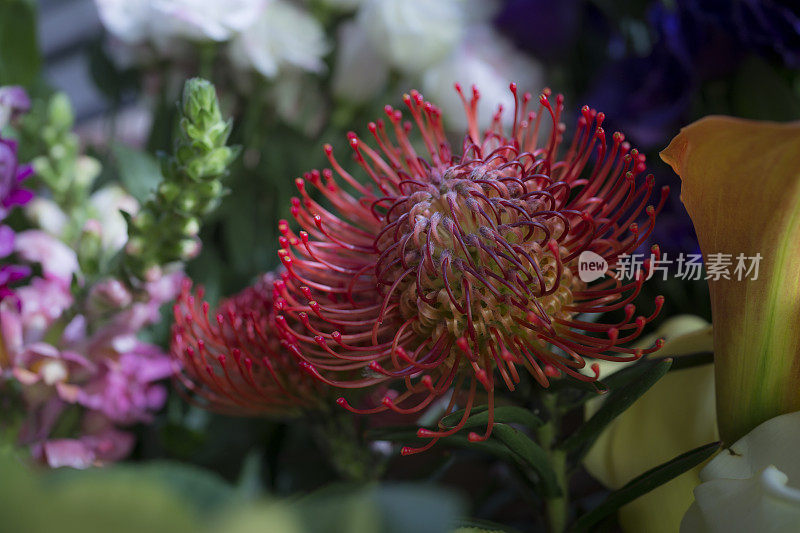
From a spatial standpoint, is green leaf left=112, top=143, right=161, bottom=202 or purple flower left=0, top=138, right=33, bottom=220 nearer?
purple flower left=0, top=138, right=33, bottom=220

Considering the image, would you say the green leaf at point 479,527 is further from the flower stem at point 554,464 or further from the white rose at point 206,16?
the white rose at point 206,16

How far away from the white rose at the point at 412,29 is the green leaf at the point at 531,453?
12.4 inches

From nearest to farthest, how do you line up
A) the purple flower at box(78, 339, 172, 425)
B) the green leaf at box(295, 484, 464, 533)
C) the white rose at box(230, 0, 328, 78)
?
the green leaf at box(295, 484, 464, 533)
the purple flower at box(78, 339, 172, 425)
the white rose at box(230, 0, 328, 78)

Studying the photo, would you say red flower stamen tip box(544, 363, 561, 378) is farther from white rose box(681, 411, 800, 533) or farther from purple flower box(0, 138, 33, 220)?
purple flower box(0, 138, 33, 220)

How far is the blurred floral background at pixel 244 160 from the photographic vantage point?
1.11ft

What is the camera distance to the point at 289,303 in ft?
0.93

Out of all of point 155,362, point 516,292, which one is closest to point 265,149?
point 155,362

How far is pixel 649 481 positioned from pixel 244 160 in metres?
0.38

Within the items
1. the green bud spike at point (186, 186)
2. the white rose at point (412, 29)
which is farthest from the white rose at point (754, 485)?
the white rose at point (412, 29)

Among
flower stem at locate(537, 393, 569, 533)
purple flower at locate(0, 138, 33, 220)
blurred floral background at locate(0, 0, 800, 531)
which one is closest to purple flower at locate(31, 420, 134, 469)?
blurred floral background at locate(0, 0, 800, 531)

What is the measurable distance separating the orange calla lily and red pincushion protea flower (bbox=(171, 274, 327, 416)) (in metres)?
0.17

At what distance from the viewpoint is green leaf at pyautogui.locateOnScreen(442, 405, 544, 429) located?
0.25 meters

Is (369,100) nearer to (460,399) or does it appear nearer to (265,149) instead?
(265,149)

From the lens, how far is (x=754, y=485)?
0.77ft
